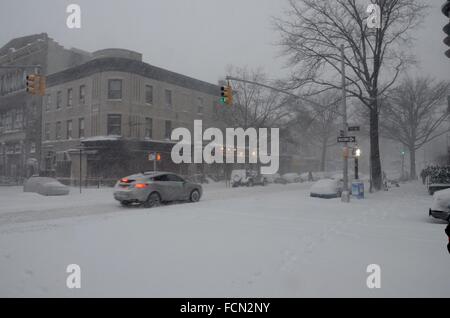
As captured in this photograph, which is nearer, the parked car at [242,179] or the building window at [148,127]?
the parked car at [242,179]

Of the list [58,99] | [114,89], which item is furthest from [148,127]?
[58,99]

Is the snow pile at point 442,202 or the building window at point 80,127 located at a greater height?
the building window at point 80,127

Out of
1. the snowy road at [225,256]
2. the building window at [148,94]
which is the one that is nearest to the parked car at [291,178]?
the building window at [148,94]

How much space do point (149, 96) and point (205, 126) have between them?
26.2 feet

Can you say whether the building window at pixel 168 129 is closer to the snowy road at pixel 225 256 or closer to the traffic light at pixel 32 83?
the traffic light at pixel 32 83

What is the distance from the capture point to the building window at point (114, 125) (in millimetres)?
30156

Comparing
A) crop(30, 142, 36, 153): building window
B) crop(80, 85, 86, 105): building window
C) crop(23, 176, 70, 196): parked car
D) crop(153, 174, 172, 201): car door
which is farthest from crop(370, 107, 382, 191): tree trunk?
crop(30, 142, 36, 153): building window

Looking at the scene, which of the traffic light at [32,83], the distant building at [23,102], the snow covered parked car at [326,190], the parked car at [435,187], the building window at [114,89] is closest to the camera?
the traffic light at [32,83]

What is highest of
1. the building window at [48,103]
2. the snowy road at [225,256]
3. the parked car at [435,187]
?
the building window at [48,103]

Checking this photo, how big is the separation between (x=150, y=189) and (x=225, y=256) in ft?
27.9

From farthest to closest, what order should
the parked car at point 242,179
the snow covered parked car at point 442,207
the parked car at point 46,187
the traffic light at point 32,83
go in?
the parked car at point 242,179
the parked car at point 46,187
the traffic light at point 32,83
the snow covered parked car at point 442,207

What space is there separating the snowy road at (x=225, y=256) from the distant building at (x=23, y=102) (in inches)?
1234

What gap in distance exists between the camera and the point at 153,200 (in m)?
14.1
